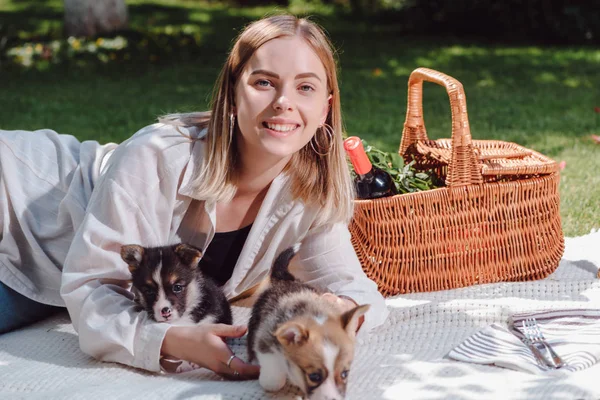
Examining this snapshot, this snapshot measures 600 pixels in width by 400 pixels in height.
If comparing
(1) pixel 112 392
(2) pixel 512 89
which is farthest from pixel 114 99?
(1) pixel 112 392

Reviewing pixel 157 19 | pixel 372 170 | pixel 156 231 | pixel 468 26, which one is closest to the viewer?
pixel 156 231

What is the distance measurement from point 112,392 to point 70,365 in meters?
0.50

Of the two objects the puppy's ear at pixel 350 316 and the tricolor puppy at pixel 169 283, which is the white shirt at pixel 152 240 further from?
the puppy's ear at pixel 350 316

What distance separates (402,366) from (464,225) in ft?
4.11

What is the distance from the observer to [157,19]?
16.1 m

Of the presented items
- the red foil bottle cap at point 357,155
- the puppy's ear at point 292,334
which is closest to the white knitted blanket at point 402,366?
the puppy's ear at point 292,334

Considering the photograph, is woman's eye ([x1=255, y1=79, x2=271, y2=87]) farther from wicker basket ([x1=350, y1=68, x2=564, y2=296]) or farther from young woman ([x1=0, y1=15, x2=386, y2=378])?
wicker basket ([x1=350, y1=68, x2=564, y2=296])

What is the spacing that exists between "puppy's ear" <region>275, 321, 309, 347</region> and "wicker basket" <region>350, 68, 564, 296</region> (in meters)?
1.62

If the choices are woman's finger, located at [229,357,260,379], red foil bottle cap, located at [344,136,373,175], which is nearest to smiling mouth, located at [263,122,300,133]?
red foil bottle cap, located at [344,136,373,175]

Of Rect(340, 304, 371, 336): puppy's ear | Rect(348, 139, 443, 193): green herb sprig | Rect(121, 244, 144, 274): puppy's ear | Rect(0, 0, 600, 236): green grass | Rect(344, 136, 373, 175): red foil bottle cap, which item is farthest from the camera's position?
Rect(0, 0, 600, 236): green grass

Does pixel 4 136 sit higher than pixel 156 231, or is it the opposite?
pixel 4 136

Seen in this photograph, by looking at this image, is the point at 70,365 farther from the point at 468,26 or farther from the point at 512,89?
the point at 468,26

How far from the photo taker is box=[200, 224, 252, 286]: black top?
4016 mm

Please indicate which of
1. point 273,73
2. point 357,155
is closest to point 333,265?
point 357,155
